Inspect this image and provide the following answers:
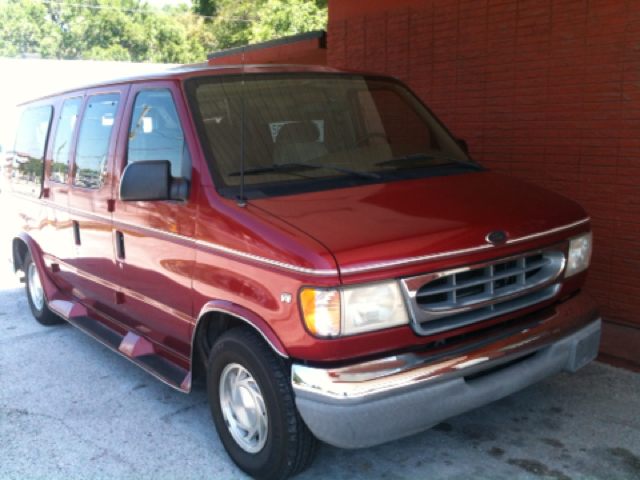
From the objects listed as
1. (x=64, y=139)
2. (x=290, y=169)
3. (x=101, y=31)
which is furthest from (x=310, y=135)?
(x=101, y=31)

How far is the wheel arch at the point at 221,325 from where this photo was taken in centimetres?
334

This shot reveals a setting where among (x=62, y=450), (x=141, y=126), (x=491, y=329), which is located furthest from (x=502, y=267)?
(x=62, y=450)

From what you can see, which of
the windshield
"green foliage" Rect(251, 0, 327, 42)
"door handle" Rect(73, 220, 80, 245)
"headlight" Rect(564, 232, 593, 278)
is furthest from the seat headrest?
"green foliage" Rect(251, 0, 327, 42)

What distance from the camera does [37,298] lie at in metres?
6.78

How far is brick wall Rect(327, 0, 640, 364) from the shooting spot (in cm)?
562

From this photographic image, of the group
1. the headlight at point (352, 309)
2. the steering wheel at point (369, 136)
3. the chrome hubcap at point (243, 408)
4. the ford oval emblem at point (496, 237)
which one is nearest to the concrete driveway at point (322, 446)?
the chrome hubcap at point (243, 408)

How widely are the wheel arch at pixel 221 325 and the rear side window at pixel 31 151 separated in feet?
9.45

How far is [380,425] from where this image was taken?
3.12 metres

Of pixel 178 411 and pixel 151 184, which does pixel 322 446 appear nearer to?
pixel 178 411

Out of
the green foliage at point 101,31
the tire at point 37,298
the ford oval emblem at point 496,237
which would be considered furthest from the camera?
the green foliage at point 101,31

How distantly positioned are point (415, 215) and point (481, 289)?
51cm

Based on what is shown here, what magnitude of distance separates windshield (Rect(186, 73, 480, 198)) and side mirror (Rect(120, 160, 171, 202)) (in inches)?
10.6

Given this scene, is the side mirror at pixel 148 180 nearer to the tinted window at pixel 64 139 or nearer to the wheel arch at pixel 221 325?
the wheel arch at pixel 221 325

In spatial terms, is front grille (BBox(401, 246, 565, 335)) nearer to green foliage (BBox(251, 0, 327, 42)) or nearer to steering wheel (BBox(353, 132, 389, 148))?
steering wheel (BBox(353, 132, 389, 148))
